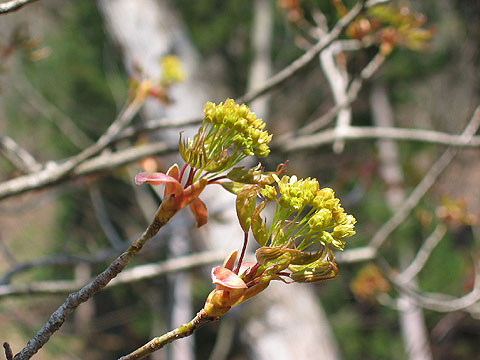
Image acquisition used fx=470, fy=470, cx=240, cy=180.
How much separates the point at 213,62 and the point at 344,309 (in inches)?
96.3

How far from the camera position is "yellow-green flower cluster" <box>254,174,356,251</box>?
38 centimetres

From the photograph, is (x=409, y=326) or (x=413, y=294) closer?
(x=413, y=294)

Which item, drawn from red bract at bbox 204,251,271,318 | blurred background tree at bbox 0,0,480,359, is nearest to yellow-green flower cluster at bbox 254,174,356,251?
red bract at bbox 204,251,271,318

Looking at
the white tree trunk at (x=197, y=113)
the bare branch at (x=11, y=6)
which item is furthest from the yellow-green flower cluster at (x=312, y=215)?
the white tree trunk at (x=197, y=113)

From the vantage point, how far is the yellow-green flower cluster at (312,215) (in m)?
0.38

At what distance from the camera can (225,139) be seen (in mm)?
403

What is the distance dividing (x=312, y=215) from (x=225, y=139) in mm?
98

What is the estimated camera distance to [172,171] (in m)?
0.42

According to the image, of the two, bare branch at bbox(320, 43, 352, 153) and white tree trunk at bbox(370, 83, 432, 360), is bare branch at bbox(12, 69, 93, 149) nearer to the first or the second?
bare branch at bbox(320, 43, 352, 153)

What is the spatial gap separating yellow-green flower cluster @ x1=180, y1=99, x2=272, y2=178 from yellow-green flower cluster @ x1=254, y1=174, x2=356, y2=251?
1.5 inches

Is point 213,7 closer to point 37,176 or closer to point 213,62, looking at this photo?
point 213,62

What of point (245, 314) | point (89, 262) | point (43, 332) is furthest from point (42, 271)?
point (43, 332)

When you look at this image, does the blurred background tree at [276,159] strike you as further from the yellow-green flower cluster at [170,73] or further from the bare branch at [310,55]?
the bare branch at [310,55]

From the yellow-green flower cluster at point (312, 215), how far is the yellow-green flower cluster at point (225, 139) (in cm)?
4
